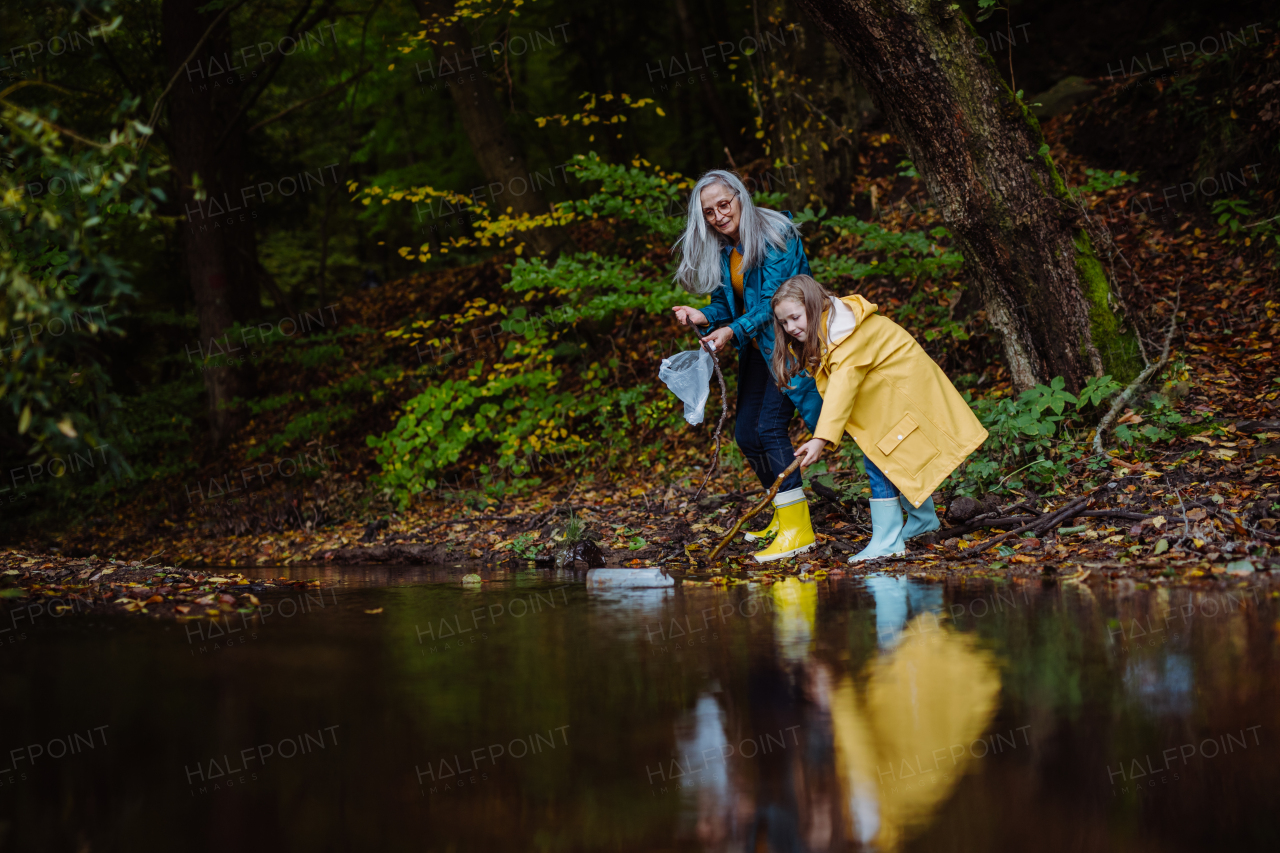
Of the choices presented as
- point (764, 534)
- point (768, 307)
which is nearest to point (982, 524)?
point (764, 534)

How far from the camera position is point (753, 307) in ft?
17.8

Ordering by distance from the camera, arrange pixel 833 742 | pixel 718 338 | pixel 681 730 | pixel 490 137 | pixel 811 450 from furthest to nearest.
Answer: pixel 490 137
pixel 718 338
pixel 811 450
pixel 681 730
pixel 833 742

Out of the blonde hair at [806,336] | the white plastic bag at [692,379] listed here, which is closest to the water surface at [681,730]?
the blonde hair at [806,336]

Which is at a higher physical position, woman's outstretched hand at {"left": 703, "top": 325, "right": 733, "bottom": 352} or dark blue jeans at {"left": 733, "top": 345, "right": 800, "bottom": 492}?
woman's outstretched hand at {"left": 703, "top": 325, "right": 733, "bottom": 352}

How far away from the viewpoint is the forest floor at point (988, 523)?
4801 millimetres

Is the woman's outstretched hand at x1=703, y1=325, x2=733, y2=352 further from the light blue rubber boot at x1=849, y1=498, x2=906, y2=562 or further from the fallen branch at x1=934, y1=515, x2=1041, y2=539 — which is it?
the fallen branch at x1=934, y1=515, x2=1041, y2=539

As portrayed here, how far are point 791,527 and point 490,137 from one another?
672 cm

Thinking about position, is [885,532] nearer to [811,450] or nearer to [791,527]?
[791,527]

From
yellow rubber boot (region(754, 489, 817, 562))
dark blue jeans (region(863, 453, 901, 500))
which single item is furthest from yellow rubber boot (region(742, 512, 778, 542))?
dark blue jeans (region(863, 453, 901, 500))

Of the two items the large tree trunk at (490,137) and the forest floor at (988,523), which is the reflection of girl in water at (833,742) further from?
the large tree trunk at (490,137)

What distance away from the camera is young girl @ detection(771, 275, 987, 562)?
16.6 feet

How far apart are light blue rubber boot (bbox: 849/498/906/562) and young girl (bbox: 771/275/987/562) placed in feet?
0.41

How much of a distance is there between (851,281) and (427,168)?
8.94 m

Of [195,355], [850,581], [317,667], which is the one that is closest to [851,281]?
[850,581]
